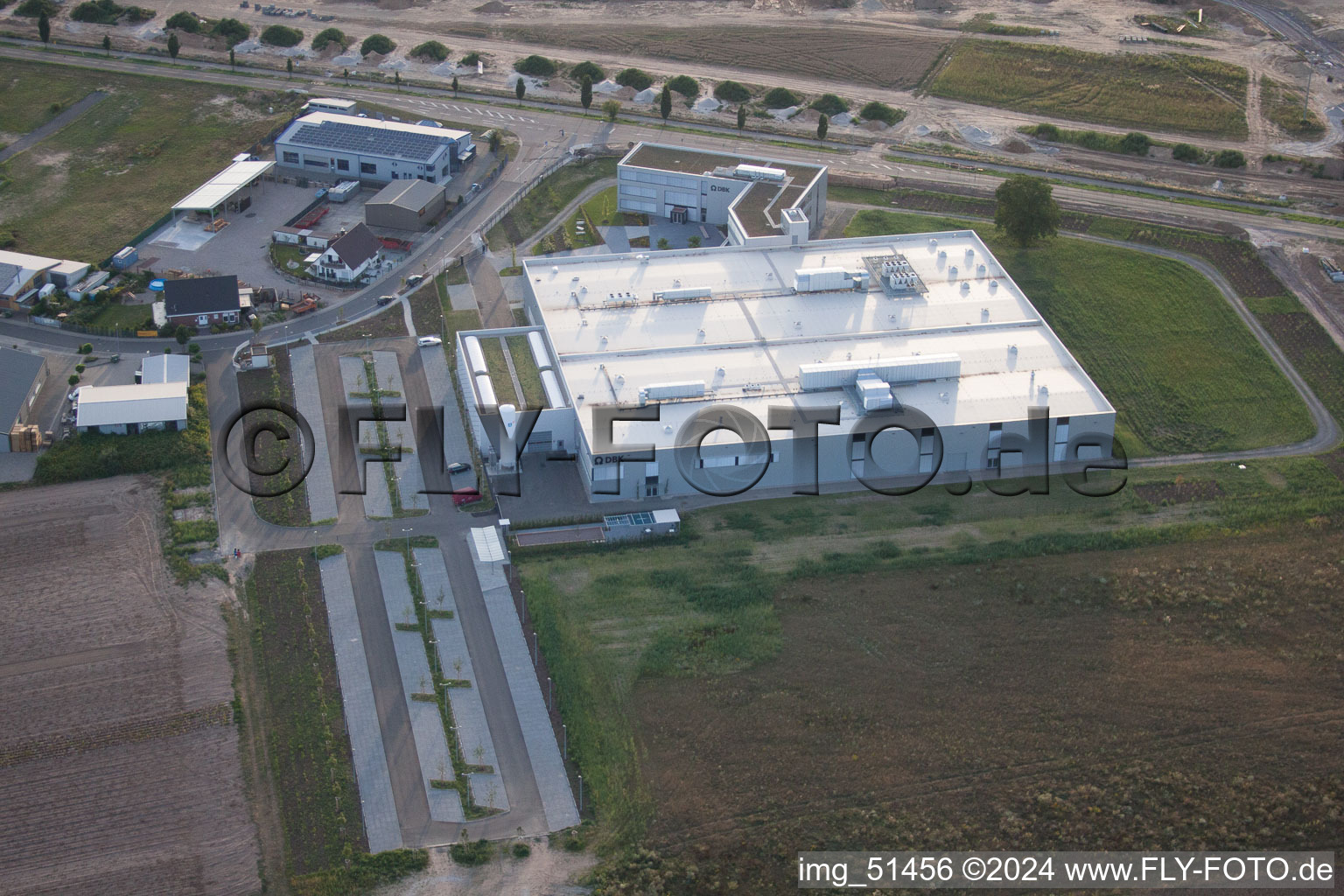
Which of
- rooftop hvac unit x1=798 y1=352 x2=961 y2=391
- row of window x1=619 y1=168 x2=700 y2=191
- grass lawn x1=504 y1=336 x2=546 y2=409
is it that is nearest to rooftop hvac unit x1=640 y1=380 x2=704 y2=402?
grass lawn x1=504 y1=336 x2=546 y2=409

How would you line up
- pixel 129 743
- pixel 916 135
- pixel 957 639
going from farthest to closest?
pixel 916 135 < pixel 957 639 < pixel 129 743

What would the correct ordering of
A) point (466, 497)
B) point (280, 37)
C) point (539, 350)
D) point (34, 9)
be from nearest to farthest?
point (466, 497) < point (539, 350) < point (280, 37) < point (34, 9)

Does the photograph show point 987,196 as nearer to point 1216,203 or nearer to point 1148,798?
point 1216,203

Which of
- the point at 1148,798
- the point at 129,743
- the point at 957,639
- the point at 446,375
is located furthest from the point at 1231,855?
the point at 446,375

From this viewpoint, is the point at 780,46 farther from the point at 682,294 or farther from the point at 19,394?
the point at 19,394

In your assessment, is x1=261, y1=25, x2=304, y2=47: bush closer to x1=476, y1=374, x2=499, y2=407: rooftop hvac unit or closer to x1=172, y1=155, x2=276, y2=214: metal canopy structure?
x1=172, y1=155, x2=276, y2=214: metal canopy structure

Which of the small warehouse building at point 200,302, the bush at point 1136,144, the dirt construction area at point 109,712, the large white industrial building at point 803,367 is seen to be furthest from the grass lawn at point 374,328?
the bush at point 1136,144

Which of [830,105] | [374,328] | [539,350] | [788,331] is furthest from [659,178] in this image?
[539,350]

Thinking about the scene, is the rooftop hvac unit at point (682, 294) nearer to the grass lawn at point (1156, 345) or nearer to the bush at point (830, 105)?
the grass lawn at point (1156, 345)
